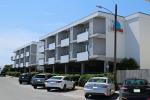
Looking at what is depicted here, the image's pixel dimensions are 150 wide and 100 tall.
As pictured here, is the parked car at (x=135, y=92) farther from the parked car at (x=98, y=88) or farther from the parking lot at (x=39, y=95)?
the parking lot at (x=39, y=95)

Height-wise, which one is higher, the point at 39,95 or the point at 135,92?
the point at 135,92

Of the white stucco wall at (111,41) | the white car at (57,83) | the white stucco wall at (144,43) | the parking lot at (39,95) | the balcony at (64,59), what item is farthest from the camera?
the balcony at (64,59)

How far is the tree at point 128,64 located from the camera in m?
42.9

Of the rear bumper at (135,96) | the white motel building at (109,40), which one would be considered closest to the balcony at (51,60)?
the white motel building at (109,40)

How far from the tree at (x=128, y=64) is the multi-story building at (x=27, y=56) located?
4494 cm

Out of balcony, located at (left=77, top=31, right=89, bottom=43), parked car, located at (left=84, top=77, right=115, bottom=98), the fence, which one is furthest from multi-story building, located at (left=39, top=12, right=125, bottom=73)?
parked car, located at (left=84, top=77, right=115, bottom=98)

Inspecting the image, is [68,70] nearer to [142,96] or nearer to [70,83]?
Result: [70,83]

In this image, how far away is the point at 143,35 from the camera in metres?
43.8

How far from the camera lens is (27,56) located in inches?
3772

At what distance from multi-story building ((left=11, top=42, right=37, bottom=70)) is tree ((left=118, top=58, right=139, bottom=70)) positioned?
44.9 meters

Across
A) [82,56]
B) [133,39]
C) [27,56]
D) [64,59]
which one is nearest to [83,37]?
[82,56]

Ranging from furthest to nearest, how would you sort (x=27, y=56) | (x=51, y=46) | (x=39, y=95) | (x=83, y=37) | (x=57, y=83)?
(x=27, y=56)
(x=51, y=46)
(x=83, y=37)
(x=57, y=83)
(x=39, y=95)

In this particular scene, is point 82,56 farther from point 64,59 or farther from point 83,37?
point 64,59

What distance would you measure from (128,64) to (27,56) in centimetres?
5619
